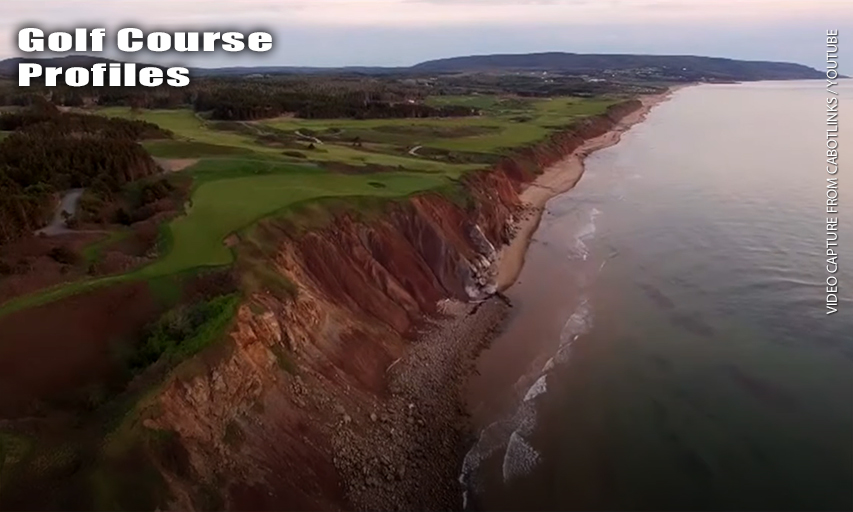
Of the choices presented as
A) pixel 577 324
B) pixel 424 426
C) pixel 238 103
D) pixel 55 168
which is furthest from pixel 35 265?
pixel 238 103

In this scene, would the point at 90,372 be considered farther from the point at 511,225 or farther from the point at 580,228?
the point at 580,228

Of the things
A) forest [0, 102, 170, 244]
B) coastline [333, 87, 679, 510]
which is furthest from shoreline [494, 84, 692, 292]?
forest [0, 102, 170, 244]

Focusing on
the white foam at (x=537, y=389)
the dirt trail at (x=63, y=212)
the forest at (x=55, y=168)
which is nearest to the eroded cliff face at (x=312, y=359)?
the white foam at (x=537, y=389)

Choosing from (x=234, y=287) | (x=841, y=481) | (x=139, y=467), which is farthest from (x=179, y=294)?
(x=841, y=481)

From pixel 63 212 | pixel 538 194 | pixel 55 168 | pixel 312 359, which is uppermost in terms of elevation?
pixel 55 168

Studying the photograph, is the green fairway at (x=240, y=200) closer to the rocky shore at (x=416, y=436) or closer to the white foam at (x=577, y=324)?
the rocky shore at (x=416, y=436)

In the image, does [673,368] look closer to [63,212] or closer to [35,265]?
[35,265]

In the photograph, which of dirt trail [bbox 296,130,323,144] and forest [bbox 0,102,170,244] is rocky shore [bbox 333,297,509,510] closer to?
forest [bbox 0,102,170,244]
